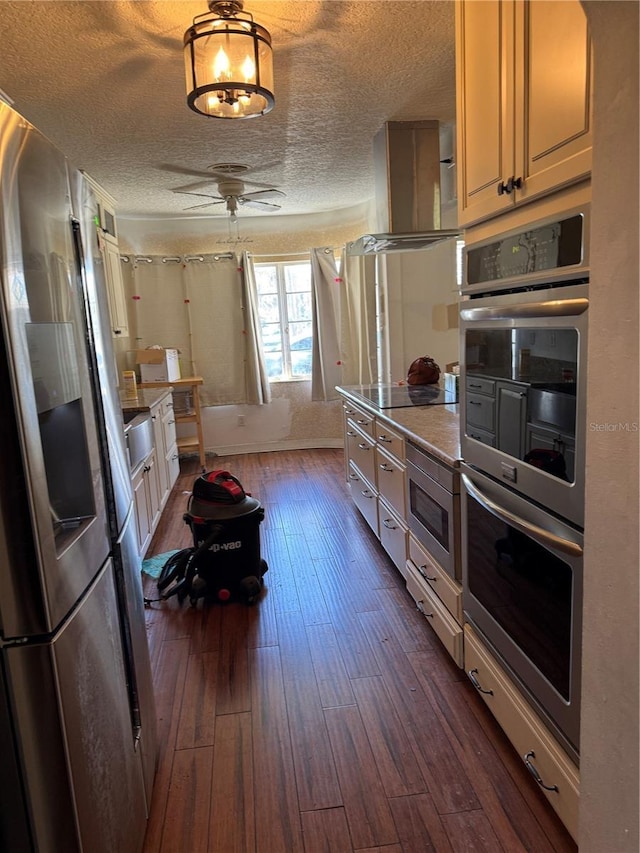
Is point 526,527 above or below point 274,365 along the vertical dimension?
below

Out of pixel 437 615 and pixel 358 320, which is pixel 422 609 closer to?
pixel 437 615

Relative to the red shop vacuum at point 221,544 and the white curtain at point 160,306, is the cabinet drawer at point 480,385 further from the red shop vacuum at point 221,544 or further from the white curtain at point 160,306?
the white curtain at point 160,306

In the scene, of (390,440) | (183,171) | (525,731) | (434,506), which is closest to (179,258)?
(183,171)

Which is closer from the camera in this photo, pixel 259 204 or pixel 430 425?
pixel 430 425

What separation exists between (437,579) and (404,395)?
63.5 inches

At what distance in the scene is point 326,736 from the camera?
6.41ft

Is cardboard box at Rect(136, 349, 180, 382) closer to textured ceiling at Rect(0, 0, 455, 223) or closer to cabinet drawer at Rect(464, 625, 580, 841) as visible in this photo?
textured ceiling at Rect(0, 0, 455, 223)

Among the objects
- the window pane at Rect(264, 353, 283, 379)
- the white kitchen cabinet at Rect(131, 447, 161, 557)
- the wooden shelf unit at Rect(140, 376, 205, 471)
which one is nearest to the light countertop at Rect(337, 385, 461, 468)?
the white kitchen cabinet at Rect(131, 447, 161, 557)

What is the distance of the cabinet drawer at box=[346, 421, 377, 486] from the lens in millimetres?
3453

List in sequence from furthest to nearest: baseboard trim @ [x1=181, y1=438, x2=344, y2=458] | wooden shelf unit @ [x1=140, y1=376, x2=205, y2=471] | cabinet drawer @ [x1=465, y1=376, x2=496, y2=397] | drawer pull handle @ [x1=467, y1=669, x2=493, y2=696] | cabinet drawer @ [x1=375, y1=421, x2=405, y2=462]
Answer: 1. baseboard trim @ [x1=181, y1=438, x2=344, y2=458]
2. wooden shelf unit @ [x1=140, y1=376, x2=205, y2=471]
3. cabinet drawer @ [x1=375, y1=421, x2=405, y2=462]
4. drawer pull handle @ [x1=467, y1=669, x2=493, y2=696]
5. cabinet drawer @ [x1=465, y1=376, x2=496, y2=397]

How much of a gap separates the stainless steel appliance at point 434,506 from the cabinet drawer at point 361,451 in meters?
0.76

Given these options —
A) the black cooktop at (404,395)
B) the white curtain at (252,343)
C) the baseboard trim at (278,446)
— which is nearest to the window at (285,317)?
the white curtain at (252,343)

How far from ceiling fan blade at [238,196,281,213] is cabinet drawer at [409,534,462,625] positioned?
10.2ft

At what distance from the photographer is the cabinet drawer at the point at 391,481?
2812mm
